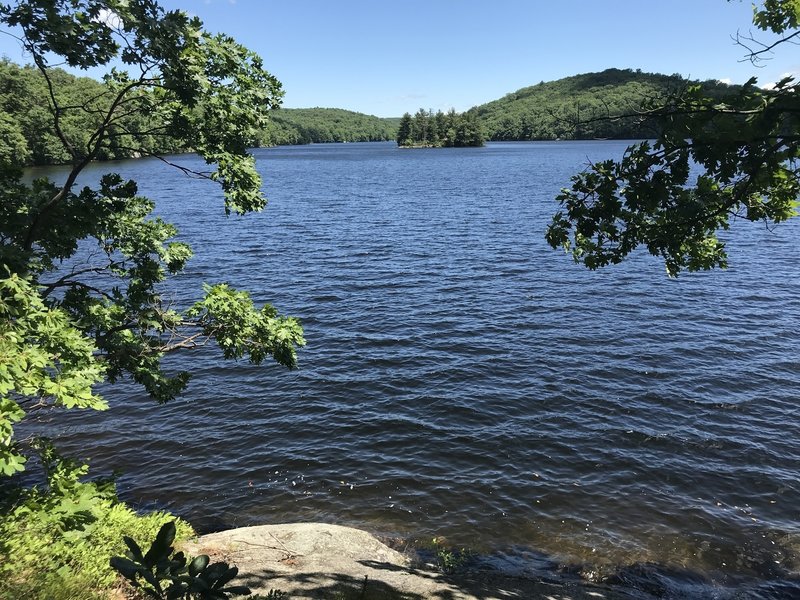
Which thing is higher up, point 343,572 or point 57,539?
point 57,539

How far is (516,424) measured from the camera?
17.9 meters

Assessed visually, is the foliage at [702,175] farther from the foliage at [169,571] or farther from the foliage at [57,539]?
the foliage at [57,539]

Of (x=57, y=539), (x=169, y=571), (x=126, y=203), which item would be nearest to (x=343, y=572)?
(x=57, y=539)

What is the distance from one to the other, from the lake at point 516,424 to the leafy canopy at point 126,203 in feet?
20.1

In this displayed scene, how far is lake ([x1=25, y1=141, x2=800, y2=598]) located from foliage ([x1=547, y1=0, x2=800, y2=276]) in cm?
752

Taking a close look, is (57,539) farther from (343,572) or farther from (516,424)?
(516,424)

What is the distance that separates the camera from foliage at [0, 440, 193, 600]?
280 inches

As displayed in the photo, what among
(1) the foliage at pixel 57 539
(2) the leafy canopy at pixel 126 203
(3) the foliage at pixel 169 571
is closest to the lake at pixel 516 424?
(1) the foliage at pixel 57 539

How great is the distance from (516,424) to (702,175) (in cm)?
1140

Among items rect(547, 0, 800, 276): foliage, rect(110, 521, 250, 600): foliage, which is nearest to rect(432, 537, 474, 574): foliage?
rect(547, 0, 800, 276): foliage

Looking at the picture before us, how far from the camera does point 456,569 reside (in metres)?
11.6

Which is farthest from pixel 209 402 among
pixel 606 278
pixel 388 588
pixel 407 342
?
pixel 606 278

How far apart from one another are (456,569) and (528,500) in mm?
3740

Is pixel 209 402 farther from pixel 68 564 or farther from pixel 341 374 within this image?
pixel 68 564
